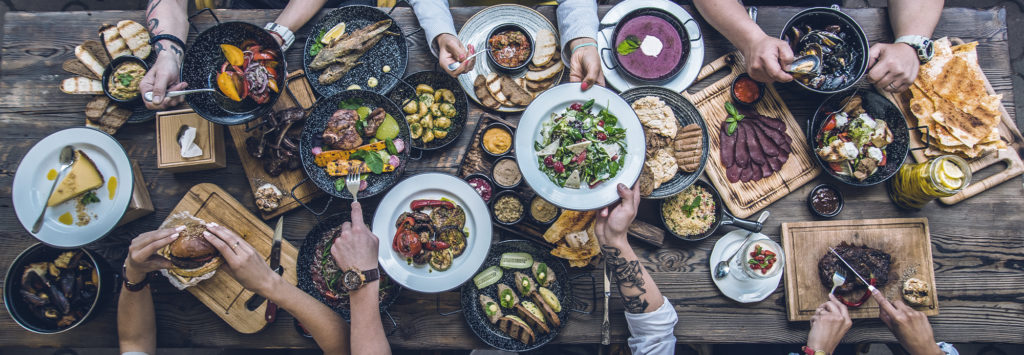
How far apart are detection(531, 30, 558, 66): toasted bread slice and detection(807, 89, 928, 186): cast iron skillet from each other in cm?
164

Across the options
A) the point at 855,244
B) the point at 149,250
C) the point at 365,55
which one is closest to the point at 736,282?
the point at 855,244

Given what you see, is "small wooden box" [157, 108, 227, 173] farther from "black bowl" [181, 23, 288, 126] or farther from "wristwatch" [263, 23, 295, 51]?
"wristwatch" [263, 23, 295, 51]

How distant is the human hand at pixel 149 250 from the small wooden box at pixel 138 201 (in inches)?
13.1

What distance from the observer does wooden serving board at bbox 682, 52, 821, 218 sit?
8.88 feet

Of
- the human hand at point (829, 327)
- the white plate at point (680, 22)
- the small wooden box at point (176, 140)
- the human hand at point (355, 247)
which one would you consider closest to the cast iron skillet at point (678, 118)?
the white plate at point (680, 22)

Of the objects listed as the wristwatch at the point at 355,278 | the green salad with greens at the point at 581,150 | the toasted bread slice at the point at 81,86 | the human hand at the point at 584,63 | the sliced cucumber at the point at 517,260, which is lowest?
the sliced cucumber at the point at 517,260

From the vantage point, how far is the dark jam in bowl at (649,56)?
273 cm

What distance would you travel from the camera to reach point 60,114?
8.98 ft

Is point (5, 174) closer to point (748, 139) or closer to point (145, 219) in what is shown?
point (145, 219)

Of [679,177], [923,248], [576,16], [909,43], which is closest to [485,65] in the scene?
[576,16]

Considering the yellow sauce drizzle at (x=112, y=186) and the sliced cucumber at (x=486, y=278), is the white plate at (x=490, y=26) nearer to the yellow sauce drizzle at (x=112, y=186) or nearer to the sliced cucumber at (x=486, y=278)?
the sliced cucumber at (x=486, y=278)

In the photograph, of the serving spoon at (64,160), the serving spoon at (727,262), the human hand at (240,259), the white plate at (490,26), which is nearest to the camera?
the human hand at (240,259)

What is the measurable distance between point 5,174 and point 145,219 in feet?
3.03

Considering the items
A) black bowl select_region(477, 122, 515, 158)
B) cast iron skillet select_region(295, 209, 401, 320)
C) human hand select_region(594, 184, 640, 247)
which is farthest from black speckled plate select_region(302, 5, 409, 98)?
human hand select_region(594, 184, 640, 247)
